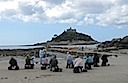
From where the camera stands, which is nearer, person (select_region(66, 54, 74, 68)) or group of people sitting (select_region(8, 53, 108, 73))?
group of people sitting (select_region(8, 53, 108, 73))

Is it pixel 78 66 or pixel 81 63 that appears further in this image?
pixel 81 63

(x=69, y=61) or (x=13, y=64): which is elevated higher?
(x=69, y=61)

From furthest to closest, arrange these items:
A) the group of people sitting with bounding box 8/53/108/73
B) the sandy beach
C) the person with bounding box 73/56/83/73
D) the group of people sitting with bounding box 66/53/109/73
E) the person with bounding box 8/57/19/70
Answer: the person with bounding box 8/57/19/70
the group of people sitting with bounding box 8/53/108/73
the group of people sitting with bounding box 66/53/109/73
the person with bounding box 73/56/83/73
the sandy beach

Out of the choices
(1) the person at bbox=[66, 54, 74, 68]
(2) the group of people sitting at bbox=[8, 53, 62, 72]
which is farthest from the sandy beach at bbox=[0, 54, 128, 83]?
(1) the person at bbox=[66, 54, 74, 68]

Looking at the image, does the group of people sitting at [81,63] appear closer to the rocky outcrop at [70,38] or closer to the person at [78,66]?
the person at [78,66]

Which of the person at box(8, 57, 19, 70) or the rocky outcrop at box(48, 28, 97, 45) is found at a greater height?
the rocky outcrop at box(48, 28, 97, 45)

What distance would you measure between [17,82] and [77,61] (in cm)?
707

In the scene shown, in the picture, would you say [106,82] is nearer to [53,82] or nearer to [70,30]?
[53,82]

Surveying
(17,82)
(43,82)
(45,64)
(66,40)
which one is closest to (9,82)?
(17,82)

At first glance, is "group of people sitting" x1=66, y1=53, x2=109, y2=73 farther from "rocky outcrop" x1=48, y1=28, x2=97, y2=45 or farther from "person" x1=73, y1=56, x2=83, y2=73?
"rocky outcrop" x1=48, y1=28, x2=97, y2=45

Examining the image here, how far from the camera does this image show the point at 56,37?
180875mm

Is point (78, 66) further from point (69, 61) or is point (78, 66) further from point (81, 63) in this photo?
point (69, 61)

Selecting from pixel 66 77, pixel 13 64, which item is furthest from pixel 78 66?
pixel 13 64

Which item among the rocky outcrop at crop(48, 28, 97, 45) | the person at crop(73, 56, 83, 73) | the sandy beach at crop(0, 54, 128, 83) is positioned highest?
the rocky outcrop at crop(48, 28, 97, 45)
